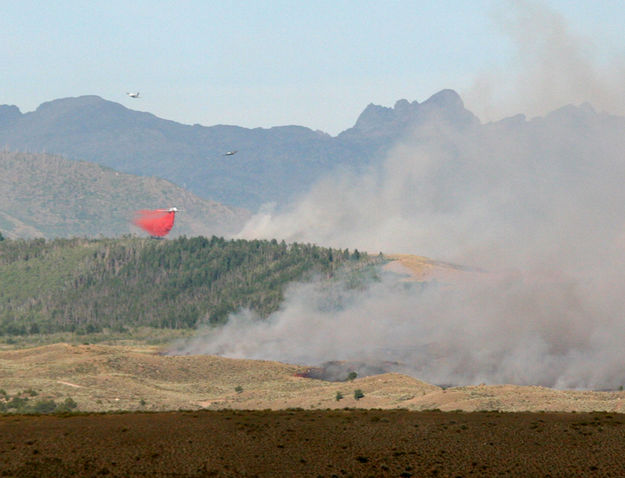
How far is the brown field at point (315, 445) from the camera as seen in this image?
344ft

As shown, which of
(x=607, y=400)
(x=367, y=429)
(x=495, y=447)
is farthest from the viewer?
(x=607, y=400)

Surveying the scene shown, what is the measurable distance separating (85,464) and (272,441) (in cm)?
2086

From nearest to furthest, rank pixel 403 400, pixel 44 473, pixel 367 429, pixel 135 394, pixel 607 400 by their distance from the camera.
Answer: pixel 44 473, pixel 367 429, pixel 607 400, pixel 403 400, pixel 135 394

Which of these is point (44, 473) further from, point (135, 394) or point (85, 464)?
point (135, 394)

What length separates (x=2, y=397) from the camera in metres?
178

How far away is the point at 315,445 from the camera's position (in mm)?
113750

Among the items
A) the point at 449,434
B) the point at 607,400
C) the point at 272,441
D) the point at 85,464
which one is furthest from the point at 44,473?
the point at 607,400

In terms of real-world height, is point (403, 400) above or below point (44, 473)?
above

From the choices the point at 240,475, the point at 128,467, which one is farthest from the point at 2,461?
the point at 240,475

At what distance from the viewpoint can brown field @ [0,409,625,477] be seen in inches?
4131

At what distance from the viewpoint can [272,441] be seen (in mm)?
115062

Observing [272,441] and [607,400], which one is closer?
[272,441]

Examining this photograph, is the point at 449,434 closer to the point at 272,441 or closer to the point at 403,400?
the point at 272,441

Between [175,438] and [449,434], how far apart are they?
3067cm
